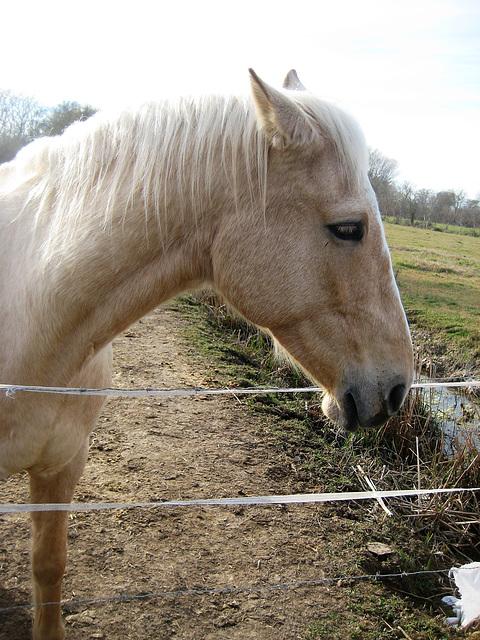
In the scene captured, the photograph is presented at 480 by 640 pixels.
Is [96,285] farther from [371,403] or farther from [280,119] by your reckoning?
[371,403]

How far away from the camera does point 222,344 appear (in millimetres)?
7086

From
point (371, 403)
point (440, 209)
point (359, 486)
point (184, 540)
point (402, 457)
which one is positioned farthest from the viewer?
A: point (440, 209)

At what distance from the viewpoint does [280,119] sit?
162cm

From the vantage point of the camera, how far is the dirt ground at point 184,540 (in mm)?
2719

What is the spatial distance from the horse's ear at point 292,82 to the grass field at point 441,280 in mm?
6398

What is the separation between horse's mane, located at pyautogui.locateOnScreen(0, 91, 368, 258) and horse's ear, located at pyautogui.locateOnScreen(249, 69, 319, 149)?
2.3 inches

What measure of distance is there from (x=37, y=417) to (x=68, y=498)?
761 mm

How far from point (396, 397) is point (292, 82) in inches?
59.8

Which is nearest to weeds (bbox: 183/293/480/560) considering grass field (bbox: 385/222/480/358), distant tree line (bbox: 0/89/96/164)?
grass field (bbox: 385/222/480/358)

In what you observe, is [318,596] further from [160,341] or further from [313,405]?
[160,341]

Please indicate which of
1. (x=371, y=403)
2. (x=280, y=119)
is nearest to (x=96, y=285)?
(x=280, y=119)

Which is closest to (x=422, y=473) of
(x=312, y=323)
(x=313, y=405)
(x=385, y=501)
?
(x=385, y=501)

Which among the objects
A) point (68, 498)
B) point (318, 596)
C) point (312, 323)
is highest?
point (312, 323)

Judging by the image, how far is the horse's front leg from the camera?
241 centimetres
